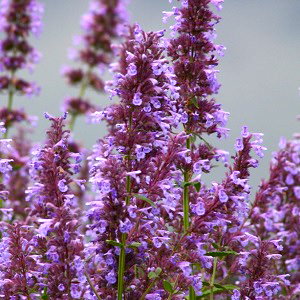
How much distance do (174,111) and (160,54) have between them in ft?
1.53

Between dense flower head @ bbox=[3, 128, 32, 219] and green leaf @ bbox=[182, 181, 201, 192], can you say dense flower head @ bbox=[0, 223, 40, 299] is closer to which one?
green leaf @ bbox=[182, 181, 201, 192]

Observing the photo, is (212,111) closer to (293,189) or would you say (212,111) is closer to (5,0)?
(293,189)

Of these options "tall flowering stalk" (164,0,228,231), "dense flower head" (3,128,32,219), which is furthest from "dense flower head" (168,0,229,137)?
"dense flower head" (3,128,32,219)

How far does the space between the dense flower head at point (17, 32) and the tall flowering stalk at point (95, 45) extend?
1.06 metres

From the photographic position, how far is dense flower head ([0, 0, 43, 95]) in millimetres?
12523

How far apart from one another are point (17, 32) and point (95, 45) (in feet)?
5.36

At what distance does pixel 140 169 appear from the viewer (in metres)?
5.02

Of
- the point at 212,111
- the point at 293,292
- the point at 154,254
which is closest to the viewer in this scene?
the point at 154,254

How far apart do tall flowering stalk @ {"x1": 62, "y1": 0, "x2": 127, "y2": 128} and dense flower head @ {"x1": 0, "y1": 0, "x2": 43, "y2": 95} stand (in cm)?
106

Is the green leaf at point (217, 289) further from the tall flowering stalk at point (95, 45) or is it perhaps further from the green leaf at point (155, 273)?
the tall flowering stalk at point (95, 45)

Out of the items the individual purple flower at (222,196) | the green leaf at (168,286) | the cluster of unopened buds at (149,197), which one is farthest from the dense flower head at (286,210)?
the green leaf at (168,286)

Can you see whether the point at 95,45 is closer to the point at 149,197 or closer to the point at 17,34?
the point at 17,34

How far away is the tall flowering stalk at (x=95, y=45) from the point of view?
13.2m

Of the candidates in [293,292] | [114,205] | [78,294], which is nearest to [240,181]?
[114,205]
